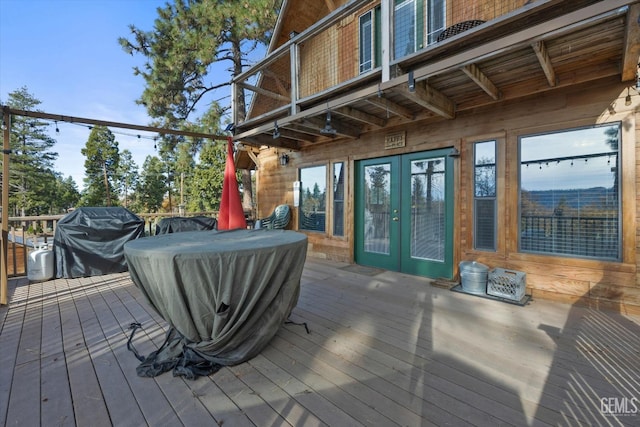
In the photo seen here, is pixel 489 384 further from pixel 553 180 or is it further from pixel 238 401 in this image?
pixel 553 180

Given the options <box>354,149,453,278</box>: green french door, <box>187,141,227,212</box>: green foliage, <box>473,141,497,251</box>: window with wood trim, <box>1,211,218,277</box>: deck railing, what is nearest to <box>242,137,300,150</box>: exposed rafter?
<box>354,149,453,278</box>: green french door

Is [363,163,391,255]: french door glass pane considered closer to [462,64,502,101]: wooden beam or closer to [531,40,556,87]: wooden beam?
[462,64,502,101]: wooden beam

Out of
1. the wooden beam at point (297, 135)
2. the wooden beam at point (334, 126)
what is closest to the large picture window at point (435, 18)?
the wooden beam at point (334, 126)

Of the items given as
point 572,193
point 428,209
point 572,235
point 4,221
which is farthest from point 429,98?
point 4,221

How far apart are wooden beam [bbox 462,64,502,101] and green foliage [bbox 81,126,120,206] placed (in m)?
24.9

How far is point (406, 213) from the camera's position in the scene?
4.38 metres

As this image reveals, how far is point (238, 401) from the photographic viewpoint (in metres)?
1.56

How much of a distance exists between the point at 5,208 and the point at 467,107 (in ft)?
18.3

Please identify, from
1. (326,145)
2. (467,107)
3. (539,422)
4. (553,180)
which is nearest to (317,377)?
(539,422)

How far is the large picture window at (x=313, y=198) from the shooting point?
566 cm

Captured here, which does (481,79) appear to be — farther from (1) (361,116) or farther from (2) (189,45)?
(2) (189,45)

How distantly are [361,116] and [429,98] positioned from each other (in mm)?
1061

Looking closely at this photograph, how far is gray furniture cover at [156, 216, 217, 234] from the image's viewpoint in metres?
4.94

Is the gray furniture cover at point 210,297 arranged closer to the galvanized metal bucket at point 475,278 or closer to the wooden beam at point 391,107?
the wooden beam at point 391,107
